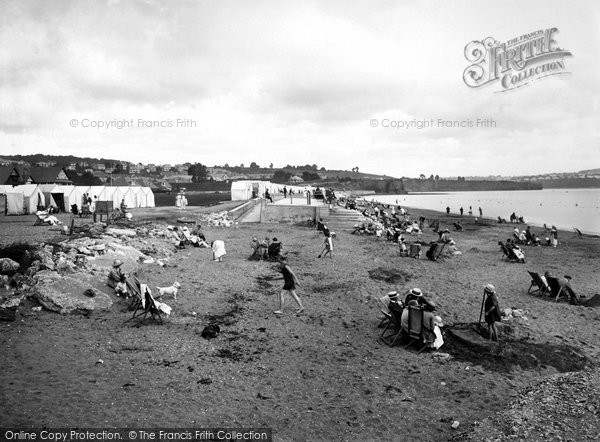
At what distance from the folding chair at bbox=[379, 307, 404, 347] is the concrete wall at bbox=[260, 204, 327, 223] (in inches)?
832

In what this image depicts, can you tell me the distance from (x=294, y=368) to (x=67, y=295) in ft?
18.6

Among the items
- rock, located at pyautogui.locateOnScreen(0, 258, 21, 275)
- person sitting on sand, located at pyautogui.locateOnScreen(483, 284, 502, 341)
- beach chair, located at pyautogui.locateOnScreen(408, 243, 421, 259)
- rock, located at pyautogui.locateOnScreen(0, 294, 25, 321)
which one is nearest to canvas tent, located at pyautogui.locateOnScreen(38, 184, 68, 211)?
rock, located at pyautogui.locateOnScreen(0, 258, 21, 275)

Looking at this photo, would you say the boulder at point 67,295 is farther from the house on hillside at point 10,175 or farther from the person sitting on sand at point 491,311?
the house on hillside at point 10,175

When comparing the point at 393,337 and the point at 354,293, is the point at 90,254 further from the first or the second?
the point at 393,337

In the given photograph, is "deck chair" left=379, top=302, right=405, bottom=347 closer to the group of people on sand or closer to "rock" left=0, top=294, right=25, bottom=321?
the group of people on sand

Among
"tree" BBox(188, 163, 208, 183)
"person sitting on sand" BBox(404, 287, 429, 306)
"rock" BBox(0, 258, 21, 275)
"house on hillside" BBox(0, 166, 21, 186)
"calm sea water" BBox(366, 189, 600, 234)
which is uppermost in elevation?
"tree" BBox(188, 163, 208, 183)

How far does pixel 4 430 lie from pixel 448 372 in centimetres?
636

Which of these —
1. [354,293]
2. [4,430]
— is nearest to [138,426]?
[4,430]

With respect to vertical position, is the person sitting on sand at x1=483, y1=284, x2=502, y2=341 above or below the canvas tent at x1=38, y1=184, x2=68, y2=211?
below

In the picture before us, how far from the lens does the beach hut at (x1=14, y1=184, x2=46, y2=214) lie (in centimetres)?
2780

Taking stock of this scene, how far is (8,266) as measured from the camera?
936 centimetres

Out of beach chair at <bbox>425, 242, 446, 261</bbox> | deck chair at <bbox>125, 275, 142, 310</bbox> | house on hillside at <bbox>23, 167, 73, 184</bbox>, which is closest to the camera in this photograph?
deck chair at <bbox>125, 275, 142, 310</bbox>

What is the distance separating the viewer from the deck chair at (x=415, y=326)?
739 cm

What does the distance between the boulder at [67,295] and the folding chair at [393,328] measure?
250 inches
